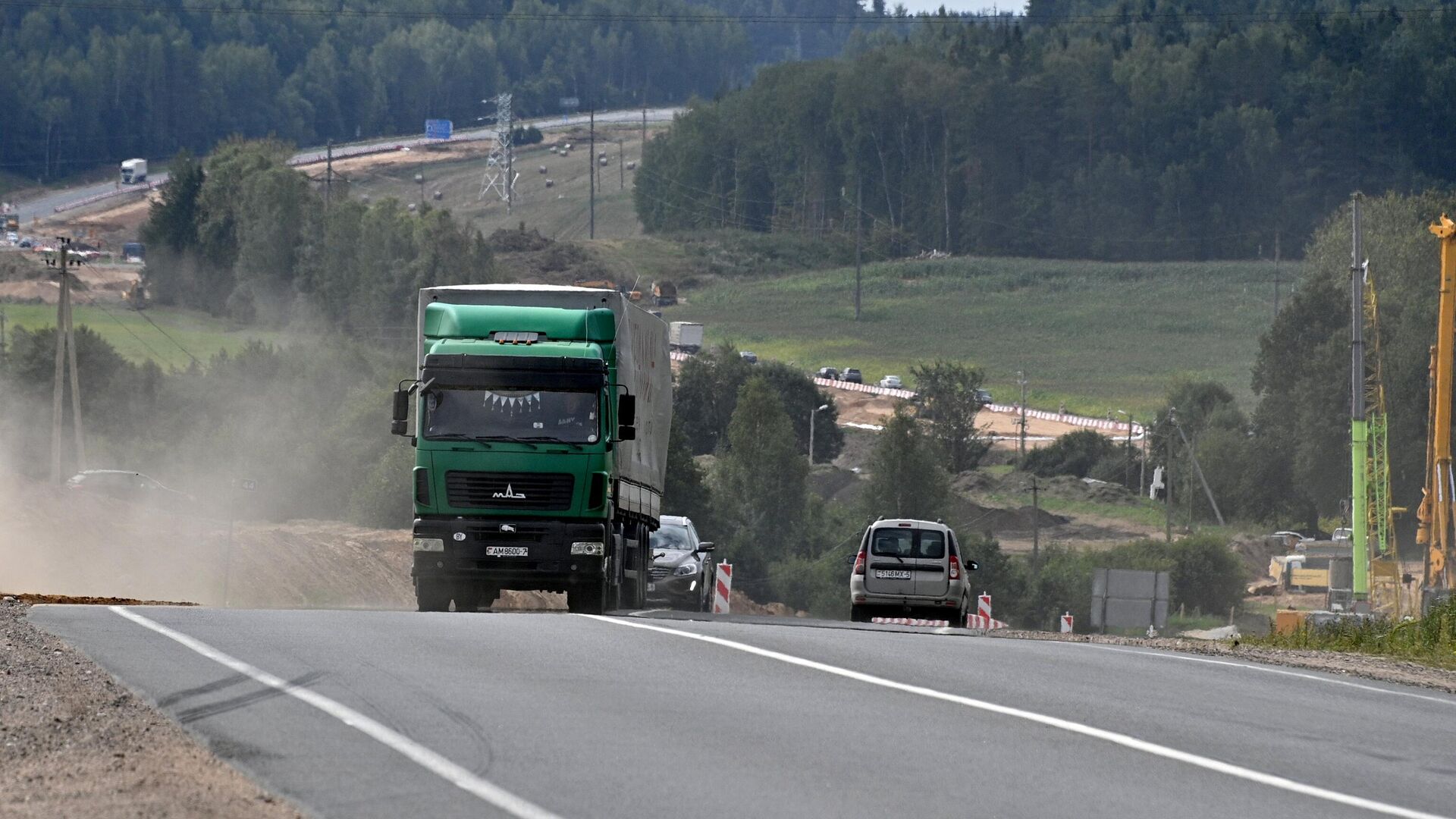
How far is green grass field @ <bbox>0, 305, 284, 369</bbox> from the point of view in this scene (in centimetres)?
10956

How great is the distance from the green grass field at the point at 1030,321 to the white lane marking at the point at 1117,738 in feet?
325

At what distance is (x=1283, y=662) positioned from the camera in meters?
18.6

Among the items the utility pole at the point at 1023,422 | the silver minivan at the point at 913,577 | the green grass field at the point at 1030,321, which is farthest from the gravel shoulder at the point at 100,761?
the green grass field at the point at 1030,321

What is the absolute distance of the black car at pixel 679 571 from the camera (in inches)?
1292

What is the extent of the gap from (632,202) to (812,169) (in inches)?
786

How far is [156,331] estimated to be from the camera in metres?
118

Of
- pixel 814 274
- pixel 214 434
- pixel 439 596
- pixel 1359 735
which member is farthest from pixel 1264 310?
pixel 1359 735

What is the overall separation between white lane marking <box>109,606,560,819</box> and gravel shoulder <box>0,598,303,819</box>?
0.92 m

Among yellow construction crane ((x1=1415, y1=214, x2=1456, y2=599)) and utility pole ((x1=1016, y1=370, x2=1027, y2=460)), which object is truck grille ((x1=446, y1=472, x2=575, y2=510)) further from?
utility pole ((x1=1016, y1=370, x2=1027, y2=460))

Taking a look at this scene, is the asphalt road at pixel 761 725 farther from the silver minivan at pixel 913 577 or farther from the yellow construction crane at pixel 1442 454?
the yellow construction crane at pixel 1442 454

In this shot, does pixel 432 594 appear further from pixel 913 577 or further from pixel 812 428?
pixel 812 428

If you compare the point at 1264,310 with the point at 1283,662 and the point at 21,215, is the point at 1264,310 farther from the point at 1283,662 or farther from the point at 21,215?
the point at 1283,662

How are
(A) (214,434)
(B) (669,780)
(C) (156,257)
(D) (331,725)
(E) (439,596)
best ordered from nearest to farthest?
(B) (669,780)
(D) (331,725)
(E) (439,596)
(A) (214,434)
(C) (156,257)

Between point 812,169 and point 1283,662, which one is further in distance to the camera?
point 812,169
